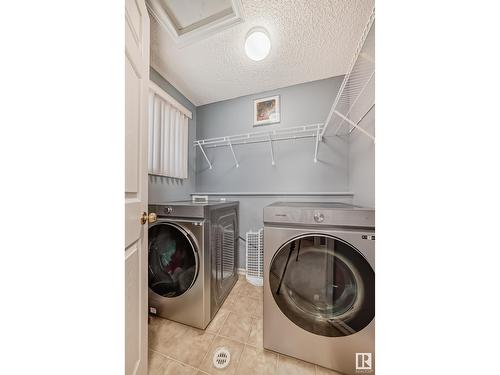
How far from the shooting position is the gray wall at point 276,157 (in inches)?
66.8

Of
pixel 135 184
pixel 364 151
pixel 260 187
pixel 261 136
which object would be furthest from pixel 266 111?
pixel 135 184

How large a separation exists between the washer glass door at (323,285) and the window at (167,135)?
1445mm

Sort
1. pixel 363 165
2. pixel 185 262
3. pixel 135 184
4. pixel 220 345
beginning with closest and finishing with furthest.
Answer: pixel 135 184 → pixel 220 345 → pixel 185 262 → pixel 363 165

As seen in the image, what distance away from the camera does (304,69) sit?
1568 mm

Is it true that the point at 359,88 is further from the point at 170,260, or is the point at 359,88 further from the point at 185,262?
the point at 170,260

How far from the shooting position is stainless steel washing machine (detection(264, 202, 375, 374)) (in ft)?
2.72

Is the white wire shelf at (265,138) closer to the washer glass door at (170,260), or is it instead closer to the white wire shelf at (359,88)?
the white wire shelf at (359,88)

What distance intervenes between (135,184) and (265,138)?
58.0 inches

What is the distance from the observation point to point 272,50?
1.35 m

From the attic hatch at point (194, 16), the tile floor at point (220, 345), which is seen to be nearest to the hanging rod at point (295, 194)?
the tile floor at point (220, 345)
